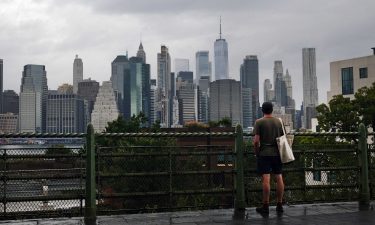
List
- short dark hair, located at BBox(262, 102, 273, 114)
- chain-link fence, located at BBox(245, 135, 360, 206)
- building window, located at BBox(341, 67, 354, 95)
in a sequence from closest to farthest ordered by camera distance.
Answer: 1. short dark hair, located at BBox(262, 102, 273, 114)
2. chain-link fence, located at BBox(245, 135, 360, 206)
3. building window, located at BBox(341, 67, 354, 95)

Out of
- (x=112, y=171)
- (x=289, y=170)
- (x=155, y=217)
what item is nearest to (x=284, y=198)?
(x=289, y=170)

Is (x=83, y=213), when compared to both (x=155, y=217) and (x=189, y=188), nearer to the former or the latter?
(x=155, y=217)

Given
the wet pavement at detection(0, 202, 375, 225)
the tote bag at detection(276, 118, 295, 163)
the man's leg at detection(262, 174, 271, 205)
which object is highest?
the tote bag at detection(276, 118, 295, 163)

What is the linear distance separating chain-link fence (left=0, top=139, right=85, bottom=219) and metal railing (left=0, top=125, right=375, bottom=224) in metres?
0.02

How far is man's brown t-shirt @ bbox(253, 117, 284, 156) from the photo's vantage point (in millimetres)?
8586

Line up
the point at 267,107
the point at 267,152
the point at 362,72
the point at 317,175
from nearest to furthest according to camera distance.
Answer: the point at 267,152, the point at 267,107, the point at 317,175, the point at 362,72

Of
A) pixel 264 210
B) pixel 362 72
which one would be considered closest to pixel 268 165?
pixel 264 210

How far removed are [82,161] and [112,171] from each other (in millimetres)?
511

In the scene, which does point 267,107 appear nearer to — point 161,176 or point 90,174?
point 161,176

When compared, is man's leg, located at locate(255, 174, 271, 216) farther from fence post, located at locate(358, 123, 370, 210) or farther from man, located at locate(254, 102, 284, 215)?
fence post, located at locate(358, 123, 370, 210)

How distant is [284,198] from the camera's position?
971 cm

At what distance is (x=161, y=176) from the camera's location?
28.1 feet

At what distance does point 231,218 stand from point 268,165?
3.67 feet

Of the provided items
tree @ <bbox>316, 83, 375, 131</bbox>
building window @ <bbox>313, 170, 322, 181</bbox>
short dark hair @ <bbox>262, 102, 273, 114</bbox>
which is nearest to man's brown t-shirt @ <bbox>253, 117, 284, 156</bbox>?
short dark hair @ <bbox>262, 102, 273, 114</bbox>
